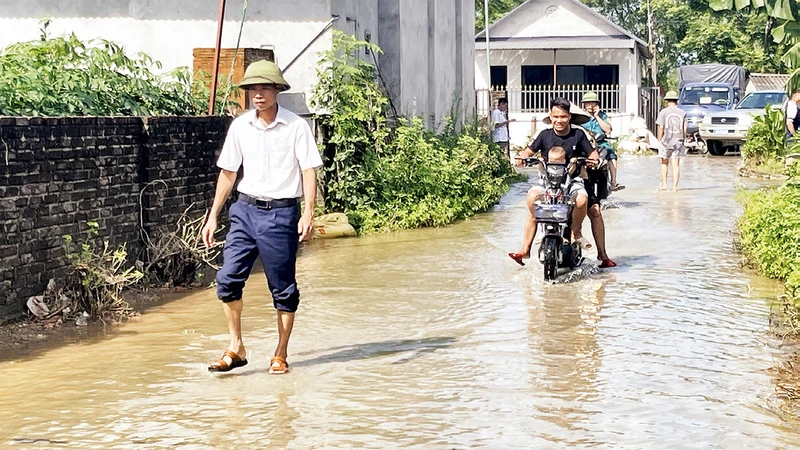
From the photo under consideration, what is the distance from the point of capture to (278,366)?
773 centimetres

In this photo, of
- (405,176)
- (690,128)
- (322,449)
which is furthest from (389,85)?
(690,128)

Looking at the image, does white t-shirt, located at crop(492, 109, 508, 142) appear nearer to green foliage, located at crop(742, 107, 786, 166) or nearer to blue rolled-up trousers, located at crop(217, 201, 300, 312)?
green foliage, located at crop(742, 107, 786, 166)

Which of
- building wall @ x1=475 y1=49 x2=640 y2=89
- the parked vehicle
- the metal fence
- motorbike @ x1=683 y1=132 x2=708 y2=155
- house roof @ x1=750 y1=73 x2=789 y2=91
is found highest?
building wall @ x1=475 y1=49 x2=640 y2=89

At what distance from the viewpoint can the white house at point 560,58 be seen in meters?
42.9

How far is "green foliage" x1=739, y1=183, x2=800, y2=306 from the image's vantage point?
33.2ft

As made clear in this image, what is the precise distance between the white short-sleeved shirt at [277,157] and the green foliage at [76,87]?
9.22 ft

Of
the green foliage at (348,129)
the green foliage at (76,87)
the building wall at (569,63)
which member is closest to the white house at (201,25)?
the green foliage at (348,129)

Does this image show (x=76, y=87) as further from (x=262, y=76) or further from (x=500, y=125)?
(x=500, y=125)

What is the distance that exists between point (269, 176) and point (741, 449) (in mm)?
3363

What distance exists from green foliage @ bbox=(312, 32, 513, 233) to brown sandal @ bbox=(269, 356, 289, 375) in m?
7.80

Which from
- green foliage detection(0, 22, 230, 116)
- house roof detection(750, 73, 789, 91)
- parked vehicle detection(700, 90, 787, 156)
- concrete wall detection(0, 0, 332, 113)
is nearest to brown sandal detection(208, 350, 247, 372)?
green foliage detection(0, 22, 230, 116)

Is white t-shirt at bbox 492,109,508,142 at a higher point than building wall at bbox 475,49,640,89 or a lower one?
lower

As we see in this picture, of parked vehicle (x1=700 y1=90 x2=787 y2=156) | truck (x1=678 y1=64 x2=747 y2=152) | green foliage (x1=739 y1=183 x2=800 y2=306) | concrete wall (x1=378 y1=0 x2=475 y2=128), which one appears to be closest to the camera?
green foliage (x1=739 y1=183 x2=800 y2=306)

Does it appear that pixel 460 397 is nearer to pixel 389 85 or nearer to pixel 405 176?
pixel 405 176
